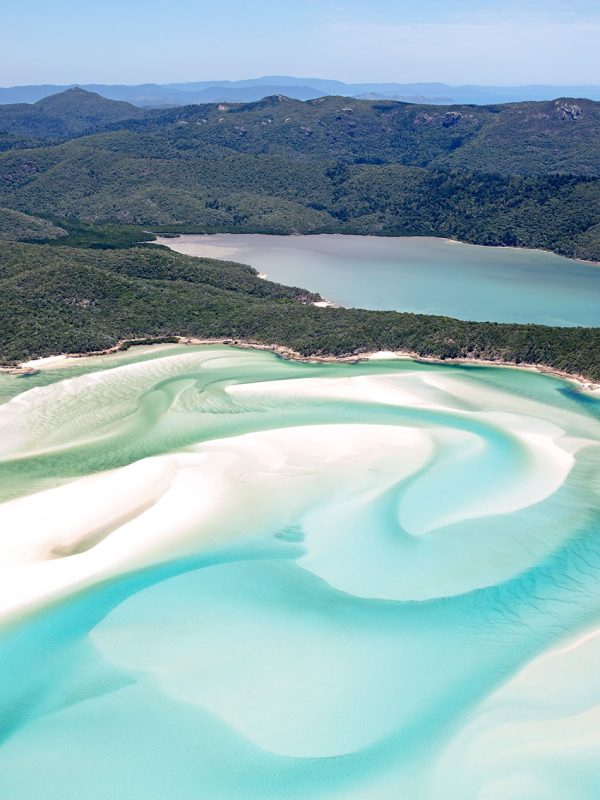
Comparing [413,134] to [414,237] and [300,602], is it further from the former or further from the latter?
[300,602]

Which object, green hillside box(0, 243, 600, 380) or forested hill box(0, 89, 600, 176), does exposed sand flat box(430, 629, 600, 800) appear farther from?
forested hill box(0, 89, 600, 176)

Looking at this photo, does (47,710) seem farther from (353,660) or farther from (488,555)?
(488,555)

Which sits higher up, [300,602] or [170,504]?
[170,504]

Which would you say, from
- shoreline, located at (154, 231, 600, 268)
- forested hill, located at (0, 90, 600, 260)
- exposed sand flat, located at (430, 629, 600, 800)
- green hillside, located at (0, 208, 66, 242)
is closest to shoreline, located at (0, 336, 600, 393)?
exposed sand flat, located at (430, 629, 600, 800)

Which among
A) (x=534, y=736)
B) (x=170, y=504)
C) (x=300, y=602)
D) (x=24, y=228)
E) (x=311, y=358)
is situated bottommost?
(x=534, y=736)

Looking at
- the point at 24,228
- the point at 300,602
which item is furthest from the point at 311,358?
the point at 24,228

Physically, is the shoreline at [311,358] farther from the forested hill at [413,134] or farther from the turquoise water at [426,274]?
the forested hill at [413,134]

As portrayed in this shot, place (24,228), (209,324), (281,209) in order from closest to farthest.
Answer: (209,324) < (24,228) < (281,209)
